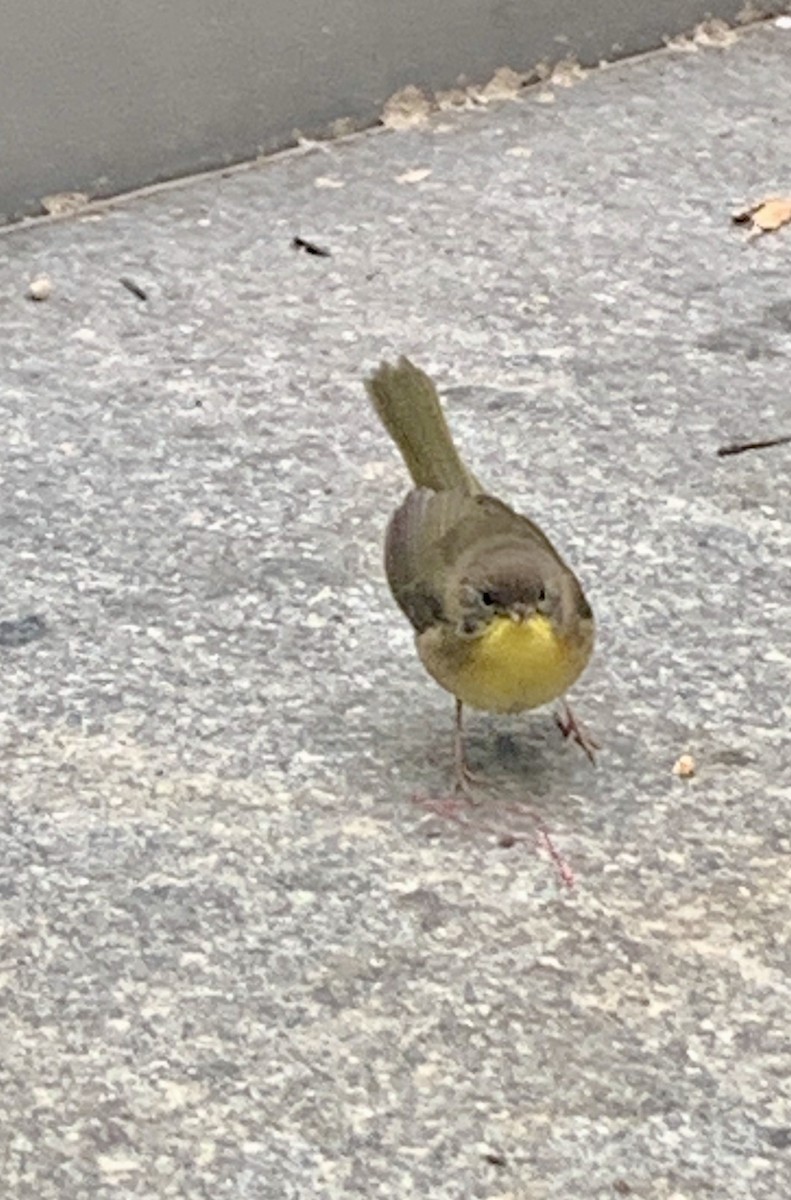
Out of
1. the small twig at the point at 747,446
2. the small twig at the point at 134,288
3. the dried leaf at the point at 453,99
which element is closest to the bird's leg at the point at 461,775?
the small twig at the point at 747,446

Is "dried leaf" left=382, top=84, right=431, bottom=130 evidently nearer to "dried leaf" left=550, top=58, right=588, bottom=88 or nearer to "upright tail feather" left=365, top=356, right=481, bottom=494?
"dried leaf" left=550, top=58, right=588, bottom=88

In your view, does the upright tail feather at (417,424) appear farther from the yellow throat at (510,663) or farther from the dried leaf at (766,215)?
the dried leaf at (766,215)

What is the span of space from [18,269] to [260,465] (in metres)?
1.31

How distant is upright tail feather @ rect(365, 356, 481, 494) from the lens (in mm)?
4652

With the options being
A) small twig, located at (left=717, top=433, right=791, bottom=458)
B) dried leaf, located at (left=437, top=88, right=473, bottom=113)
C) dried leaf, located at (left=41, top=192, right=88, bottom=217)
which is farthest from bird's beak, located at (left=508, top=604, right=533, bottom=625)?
dried leaf, located at (left=437, top=88, right=473, bottom=113)

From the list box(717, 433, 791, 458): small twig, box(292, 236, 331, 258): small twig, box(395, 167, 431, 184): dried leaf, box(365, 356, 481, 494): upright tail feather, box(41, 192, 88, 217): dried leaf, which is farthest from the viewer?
box(395, 167, 431, 184): dried leaf

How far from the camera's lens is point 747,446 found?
18.1ft

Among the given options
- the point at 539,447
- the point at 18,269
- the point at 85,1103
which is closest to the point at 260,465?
the point at 539,447

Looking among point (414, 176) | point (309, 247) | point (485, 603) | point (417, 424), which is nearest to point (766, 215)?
point (414, 176)

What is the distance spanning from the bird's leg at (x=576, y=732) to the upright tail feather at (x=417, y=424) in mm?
488

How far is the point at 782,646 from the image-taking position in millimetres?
4730

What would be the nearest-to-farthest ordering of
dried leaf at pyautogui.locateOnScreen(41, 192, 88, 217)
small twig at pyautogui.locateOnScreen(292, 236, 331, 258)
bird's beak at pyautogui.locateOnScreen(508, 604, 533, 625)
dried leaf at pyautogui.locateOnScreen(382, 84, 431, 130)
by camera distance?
bird's beak at pyautogui.locateOnScreen(508, 604, 533, 625), small twig at pyautogui.locateOnScreen(292, 236, 331, 258), dried leaf at pyautogui.locateOnScreen(41, 192, 88, 217), dried leaf at pyautogui.locateOnScreen(382, 84, 431, 130)

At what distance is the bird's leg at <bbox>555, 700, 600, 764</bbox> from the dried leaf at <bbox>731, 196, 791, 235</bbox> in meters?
2.53

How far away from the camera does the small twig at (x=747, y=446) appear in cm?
548
